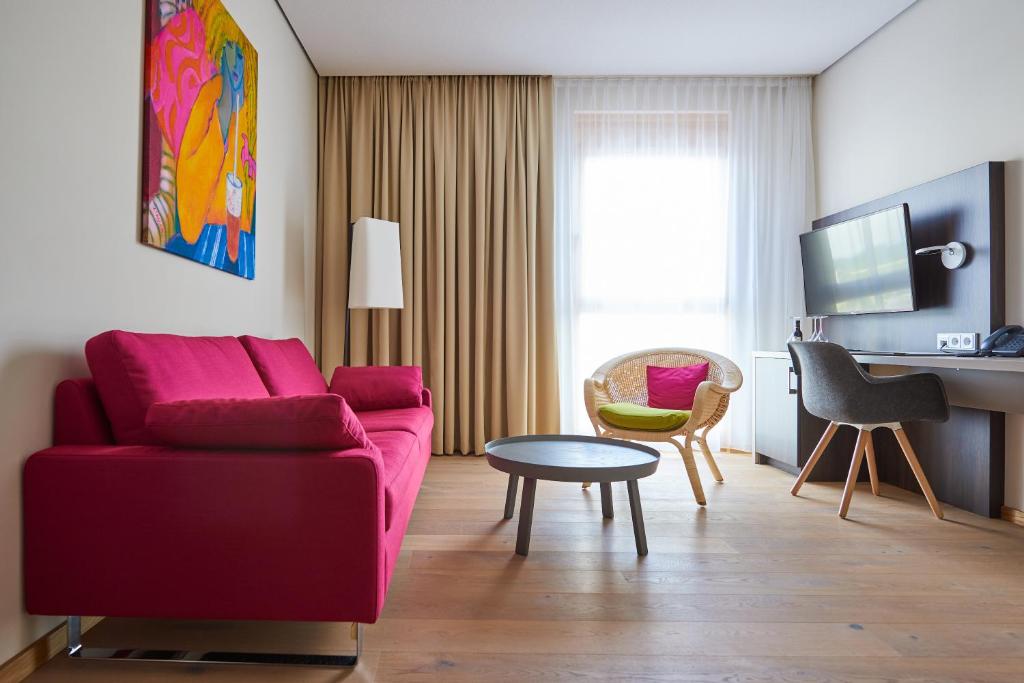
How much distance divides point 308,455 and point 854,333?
11.7ft

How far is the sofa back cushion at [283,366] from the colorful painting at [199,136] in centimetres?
38

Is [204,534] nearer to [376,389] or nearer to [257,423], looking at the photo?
[257,423]

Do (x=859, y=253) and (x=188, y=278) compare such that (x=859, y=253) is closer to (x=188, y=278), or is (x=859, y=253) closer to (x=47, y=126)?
(x=188, y=278)

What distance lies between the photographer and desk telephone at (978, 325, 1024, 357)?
2.49 m

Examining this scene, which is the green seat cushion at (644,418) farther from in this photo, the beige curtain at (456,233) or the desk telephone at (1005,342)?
the desk telephone at (1005,342)

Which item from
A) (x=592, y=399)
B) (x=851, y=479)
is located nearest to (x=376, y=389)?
(x=592, y=399)

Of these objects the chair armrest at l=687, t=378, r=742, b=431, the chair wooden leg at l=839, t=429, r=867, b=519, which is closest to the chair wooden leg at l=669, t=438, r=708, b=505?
the chair armrest at l=687, t=378, r=742, b=431

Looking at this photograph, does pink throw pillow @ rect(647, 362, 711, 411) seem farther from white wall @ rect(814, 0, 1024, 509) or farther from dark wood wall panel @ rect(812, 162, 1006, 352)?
white wall @ rect(814, 0, 1024, 509)

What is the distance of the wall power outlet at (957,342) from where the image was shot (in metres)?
2.77

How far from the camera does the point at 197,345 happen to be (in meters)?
1.95

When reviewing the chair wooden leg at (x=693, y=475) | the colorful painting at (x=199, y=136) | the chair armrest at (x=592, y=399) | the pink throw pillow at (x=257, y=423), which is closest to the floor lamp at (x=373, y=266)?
the colorful painting at (x=199, y=136)

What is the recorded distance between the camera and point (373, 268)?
3.62m

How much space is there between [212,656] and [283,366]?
1363mm

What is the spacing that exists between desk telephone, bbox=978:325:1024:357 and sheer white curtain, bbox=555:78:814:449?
1653 millimetres
